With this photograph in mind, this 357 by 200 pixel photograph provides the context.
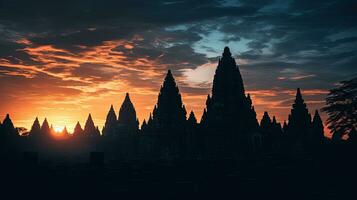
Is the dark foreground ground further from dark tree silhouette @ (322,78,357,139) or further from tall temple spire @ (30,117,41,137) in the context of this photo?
tall temple spire @ (30,117,41,137)

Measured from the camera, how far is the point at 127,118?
349 feet

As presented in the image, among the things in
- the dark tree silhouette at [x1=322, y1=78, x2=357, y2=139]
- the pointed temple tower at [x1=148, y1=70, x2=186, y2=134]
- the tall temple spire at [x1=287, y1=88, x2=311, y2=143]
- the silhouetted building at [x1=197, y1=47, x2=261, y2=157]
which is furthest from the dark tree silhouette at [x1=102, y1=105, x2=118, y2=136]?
the dark tree silhouette at [x1=322, y1=78, x2=357, y2=139]

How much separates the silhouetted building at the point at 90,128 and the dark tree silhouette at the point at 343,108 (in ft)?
316

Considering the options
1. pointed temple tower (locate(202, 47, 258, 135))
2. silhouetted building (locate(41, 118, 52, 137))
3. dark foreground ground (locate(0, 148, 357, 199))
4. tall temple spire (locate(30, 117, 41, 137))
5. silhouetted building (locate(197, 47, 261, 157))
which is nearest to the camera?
dark foreground ground (locate(0, 148, 357, 199))

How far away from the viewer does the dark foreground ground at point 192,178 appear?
21.5 metres

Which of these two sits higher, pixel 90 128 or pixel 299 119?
pixel 90 128

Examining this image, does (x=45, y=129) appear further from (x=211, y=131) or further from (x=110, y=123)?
(x=211, y=131)

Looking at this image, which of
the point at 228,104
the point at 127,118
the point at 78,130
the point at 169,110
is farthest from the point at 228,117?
the point at 78,130

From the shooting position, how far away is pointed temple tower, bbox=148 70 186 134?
7600cm

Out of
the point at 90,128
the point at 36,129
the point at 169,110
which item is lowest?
the point at 169,110

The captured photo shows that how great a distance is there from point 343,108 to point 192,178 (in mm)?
21989

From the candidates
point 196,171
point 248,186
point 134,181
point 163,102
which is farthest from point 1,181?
point 163,102

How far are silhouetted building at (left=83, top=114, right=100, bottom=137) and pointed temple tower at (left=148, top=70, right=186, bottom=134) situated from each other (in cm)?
5186

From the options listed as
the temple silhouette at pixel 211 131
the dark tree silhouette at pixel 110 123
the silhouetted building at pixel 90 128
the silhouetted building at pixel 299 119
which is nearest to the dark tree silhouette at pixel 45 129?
the temple silhouette at pixel 211 131
